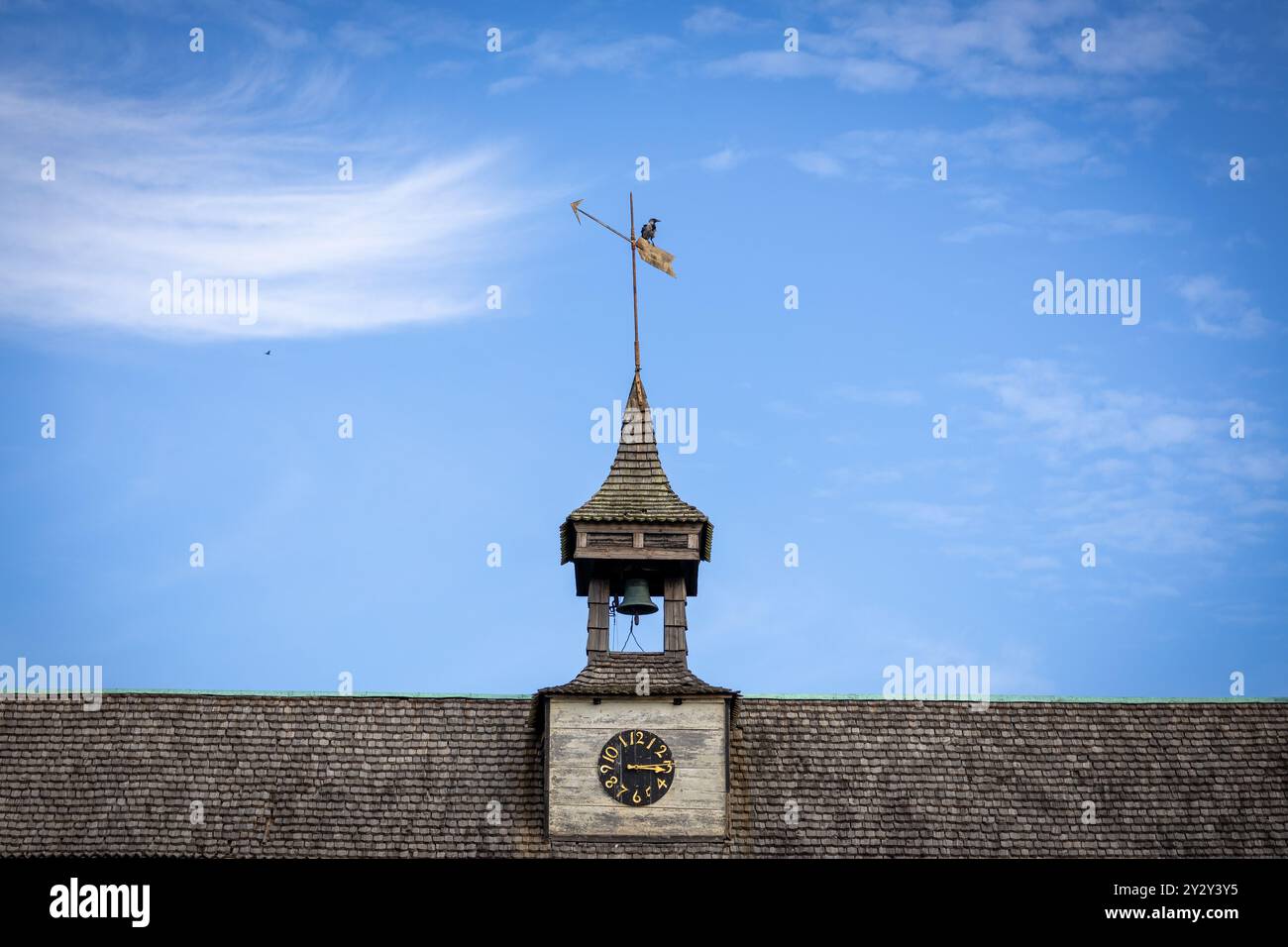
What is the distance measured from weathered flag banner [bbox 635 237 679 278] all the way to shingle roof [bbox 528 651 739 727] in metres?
7.72

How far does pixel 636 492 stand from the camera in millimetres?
44219

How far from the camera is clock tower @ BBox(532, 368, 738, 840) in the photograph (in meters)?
40.7

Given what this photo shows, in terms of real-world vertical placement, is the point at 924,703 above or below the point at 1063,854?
above

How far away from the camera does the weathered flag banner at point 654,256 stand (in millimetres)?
45125

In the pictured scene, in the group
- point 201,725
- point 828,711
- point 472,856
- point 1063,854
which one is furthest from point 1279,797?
point 201,725

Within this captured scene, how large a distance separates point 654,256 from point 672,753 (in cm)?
1003

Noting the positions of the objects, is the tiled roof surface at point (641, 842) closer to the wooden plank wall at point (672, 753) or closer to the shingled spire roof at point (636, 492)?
the wooden plank wall at point (672, 753)

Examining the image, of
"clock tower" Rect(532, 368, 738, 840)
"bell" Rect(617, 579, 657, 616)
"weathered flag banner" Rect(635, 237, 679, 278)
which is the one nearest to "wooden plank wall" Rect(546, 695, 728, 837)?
"clock tower" Rect(532, 368, 738, 840)
